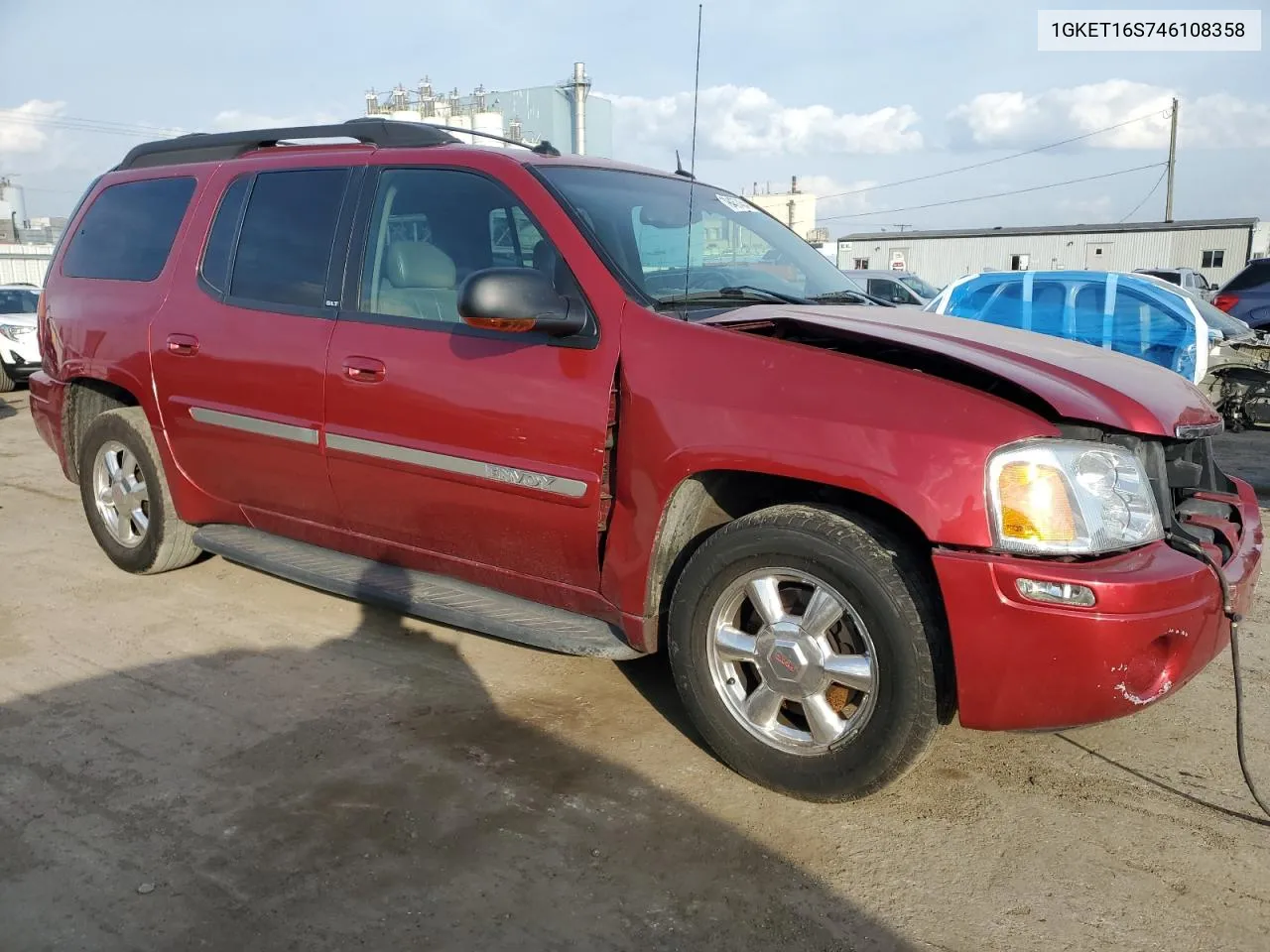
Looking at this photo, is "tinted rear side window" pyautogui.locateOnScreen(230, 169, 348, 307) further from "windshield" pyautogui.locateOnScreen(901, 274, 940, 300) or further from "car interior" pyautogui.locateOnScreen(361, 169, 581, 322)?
"windshield" pyautogui.locateOnScreen(901, 274, 940, 300)

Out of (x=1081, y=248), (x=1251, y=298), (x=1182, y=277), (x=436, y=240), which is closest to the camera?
(x=436, y=240)

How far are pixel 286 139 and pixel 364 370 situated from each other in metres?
1.45

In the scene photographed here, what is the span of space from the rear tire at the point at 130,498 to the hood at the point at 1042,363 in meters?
2.94

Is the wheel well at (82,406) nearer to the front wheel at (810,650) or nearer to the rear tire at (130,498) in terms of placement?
the rear tire at (130,498)

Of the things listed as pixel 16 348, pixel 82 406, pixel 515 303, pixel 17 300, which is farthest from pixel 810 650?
pixel 17 300

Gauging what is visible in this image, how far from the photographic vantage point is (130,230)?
4.66 meters

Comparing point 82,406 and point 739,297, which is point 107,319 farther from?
point 739,297

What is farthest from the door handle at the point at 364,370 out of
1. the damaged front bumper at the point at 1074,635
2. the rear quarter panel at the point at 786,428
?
the damaged front bumper at the point at 1074,635

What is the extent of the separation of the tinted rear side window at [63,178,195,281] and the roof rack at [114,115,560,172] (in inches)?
7.0

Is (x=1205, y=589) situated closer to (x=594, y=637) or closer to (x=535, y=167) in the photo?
(x=594, y=637)

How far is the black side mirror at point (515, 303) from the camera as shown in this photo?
285 centimetres

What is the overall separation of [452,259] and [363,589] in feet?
4.09

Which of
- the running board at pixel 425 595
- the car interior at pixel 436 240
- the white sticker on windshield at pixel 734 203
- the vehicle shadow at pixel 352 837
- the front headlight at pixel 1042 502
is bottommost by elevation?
A: the vehicle shadow at pixel 352 837

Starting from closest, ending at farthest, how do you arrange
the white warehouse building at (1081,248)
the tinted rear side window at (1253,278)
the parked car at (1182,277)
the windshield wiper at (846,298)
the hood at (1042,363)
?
the hood at (1042,363) → the windshield wiper at (846,298) → the tinted rear side window at (1253,278) → the parked car at (1182,277) → the white warehouse building at (1081,248)
